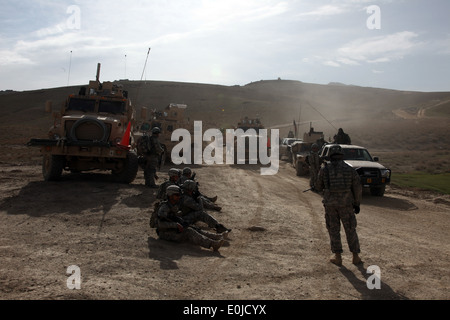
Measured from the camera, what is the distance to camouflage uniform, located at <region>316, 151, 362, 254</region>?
608cm

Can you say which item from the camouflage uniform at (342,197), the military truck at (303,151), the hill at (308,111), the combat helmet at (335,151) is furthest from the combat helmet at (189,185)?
the hill at (308,111)

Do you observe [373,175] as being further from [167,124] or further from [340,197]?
[167,124]


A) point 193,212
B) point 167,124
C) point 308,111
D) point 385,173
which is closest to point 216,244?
point 193,212

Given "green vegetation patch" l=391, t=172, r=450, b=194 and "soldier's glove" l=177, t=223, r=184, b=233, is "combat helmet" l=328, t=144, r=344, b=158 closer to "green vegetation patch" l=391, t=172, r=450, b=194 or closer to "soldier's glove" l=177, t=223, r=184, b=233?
"soldier's glove" l=177, t=223, r=184, b=233

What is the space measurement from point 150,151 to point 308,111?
68.5 meters

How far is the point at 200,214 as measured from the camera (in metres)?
7.59

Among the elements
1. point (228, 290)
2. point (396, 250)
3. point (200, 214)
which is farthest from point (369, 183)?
point (228, 290)

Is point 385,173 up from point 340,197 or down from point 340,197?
down

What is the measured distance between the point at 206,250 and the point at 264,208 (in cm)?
390

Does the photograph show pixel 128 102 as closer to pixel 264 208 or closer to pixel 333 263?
pixel 264 208

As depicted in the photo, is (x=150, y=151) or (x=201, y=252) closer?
(x=201, y=252)

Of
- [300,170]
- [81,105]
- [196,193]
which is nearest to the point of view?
[196,193]

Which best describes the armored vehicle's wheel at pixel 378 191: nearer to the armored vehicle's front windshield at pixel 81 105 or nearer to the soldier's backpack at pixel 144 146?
the soldier's backpack at pixel 144 146

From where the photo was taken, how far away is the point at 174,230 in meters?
6.87
